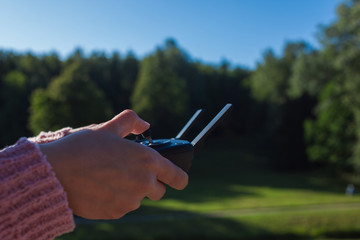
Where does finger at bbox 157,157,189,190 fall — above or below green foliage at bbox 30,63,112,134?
below

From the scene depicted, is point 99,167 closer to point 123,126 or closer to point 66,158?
point 66,158

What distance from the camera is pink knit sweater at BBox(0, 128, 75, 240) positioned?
0.88 m

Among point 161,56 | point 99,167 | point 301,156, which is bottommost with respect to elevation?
point 301,156

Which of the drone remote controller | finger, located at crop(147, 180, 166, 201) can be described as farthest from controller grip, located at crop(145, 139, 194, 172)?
finger, located at crop(147, 180, 166, 201)

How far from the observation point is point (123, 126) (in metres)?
1.10

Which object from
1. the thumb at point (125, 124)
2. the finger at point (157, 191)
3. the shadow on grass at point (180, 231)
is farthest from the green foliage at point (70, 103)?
the finger at point (157, 191)

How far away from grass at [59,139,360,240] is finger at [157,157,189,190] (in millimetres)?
13871

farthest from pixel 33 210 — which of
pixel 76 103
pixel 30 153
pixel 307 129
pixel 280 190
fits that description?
pixel 307 129

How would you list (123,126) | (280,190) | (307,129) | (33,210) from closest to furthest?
(33,210), (123,126), (280,190), (307,129)

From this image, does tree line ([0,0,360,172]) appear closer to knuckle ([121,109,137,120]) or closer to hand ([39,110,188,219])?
knuckle ([121,109,137,120])

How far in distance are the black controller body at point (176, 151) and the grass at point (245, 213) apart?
13812mm

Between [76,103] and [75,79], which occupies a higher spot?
[75,79]

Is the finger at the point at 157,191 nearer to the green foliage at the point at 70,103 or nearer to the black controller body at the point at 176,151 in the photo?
the black controller body at the point at 176,151

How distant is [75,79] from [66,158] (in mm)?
20751
